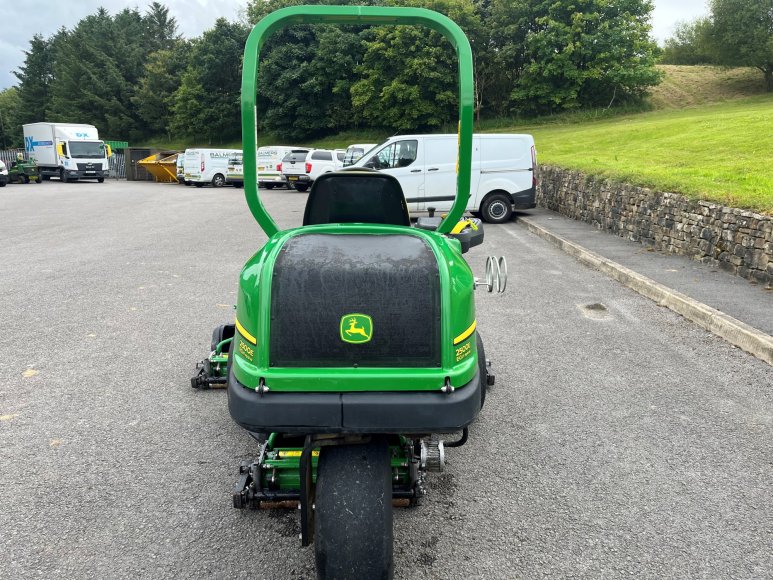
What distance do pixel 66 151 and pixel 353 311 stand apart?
37729mm

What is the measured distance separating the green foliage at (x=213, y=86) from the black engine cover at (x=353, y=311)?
56922 mm

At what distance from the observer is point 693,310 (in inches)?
264

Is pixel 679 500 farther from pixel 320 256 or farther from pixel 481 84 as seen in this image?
pixel 481 84

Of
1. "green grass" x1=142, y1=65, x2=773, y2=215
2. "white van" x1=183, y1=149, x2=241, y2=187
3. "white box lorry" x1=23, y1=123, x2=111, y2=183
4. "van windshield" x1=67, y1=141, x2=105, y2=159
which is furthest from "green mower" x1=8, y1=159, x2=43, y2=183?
"green grass" x1=142, y1=65, x2=773, y2=215

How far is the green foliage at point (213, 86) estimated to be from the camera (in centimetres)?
5638

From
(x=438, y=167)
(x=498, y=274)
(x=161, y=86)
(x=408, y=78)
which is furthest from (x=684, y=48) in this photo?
(x=498, y=274)

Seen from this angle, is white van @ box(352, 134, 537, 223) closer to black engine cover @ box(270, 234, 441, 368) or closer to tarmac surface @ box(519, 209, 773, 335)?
tarmac surface @ box(519, 209, 773, 335)

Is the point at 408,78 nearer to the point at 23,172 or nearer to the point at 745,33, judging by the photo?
the point at 23,172

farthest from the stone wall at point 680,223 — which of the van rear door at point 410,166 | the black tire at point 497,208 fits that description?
the van rear door at point 410,166

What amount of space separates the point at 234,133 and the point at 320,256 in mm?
61910

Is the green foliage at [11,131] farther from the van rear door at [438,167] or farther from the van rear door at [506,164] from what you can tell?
the van rear door at [506,164]

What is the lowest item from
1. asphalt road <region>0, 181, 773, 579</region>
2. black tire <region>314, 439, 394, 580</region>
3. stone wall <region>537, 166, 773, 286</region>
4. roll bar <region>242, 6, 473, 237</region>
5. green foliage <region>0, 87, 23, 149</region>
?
asphalt road <region>0, 181, 773, 579</region>

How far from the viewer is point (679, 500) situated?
3289 millimetres

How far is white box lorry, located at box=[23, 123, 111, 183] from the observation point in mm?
34500
